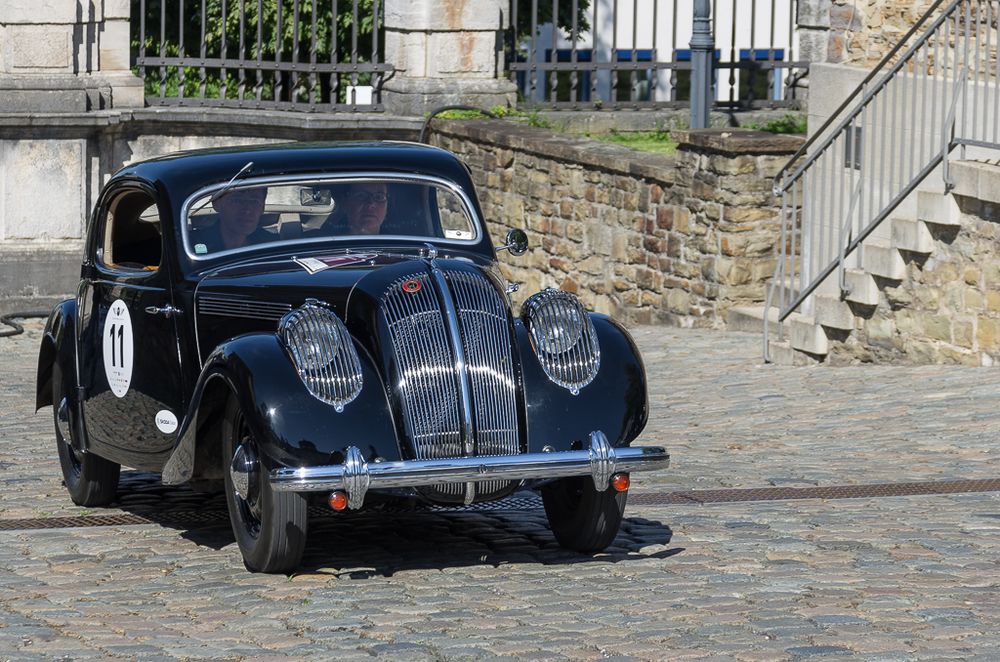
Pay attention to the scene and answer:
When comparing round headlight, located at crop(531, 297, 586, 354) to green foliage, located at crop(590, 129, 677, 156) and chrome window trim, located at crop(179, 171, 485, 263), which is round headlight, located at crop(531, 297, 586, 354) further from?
green foliage, located at crop(590, 129, 677, 156)

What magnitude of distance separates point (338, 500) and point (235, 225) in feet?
5.53

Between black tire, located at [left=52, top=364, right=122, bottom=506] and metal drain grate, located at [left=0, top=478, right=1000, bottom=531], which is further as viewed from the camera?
black tire, located at [left=52, top=364, right=122, bottom=506]

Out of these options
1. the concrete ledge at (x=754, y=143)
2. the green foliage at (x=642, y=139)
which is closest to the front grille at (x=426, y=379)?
the concrete ledge at (x=754, y=143)

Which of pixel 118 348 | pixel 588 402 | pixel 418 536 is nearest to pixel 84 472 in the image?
pixel 118 348

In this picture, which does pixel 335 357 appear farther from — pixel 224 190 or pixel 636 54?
pixel 636 54

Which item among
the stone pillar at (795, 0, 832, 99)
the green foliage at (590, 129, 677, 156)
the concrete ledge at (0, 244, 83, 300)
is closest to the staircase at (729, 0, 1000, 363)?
the green foliage at (590, 129, 677, 156)

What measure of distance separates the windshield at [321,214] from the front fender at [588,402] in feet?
3.48

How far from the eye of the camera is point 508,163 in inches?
695

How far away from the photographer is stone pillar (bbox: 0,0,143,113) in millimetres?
17438

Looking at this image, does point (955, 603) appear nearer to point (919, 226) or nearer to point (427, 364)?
point (427, 364)

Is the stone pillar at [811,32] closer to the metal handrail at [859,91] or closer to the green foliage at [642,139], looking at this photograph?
the green foliage at [642,139]

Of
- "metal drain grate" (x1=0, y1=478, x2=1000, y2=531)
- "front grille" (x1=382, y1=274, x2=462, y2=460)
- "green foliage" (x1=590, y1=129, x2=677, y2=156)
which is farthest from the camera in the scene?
"green foliage" (x1=590, y1=129, x2=677, y2=156)

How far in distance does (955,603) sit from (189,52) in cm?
1998

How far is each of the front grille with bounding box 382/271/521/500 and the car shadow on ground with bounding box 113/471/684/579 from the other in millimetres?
535
